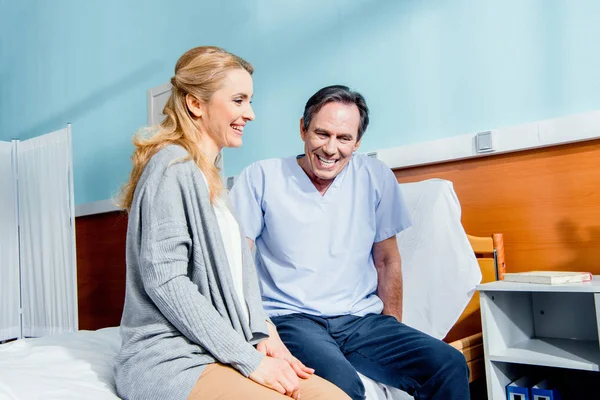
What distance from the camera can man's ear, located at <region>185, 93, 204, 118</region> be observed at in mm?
1269

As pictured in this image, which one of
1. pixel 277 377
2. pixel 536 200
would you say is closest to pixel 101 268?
pixel 536 200

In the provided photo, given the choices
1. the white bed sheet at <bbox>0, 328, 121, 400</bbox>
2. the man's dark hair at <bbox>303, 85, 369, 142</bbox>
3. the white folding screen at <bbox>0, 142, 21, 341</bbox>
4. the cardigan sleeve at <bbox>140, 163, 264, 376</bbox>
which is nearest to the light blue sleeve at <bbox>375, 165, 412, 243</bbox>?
the man's dark hair at <bbox>303, 85, 369, 142</bbox>

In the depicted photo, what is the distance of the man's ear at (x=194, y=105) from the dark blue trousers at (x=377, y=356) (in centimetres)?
58

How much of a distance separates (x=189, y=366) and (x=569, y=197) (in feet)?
4.79

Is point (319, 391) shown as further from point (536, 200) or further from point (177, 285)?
point (536, 200)

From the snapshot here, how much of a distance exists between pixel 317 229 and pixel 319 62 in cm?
120

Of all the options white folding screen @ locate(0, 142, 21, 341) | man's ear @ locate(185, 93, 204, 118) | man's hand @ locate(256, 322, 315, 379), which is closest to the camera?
man's hand @ locate(256, 322, 315, 379)

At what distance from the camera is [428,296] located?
183cm

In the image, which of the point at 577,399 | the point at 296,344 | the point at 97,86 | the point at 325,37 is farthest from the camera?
the point at 97,86

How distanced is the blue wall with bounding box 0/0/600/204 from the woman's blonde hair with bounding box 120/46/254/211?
3.71 ft

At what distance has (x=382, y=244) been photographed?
5.56 ft

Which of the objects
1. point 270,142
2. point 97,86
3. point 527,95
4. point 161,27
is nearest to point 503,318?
point 527,95

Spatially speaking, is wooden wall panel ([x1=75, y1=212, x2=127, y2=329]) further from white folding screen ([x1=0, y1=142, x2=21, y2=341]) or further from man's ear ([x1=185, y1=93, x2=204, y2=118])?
man's ear ([x1=185, y1=93, x2=204, y2=118])

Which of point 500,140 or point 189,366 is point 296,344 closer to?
point 189,366
